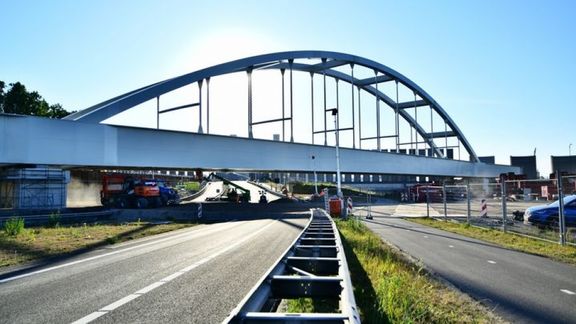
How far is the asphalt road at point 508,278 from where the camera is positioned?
5926 millimetres

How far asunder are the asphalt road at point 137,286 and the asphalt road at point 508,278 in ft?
12.4

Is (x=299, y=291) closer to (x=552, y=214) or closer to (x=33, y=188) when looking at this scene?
(x=552, y=214)

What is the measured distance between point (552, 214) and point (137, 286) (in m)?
16.1

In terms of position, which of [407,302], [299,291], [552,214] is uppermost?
[299,291]

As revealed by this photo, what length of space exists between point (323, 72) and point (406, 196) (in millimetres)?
22955

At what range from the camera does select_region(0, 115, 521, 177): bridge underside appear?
26766mm

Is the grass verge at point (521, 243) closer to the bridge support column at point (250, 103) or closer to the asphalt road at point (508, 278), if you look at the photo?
the asphalt road at point (508, 278)

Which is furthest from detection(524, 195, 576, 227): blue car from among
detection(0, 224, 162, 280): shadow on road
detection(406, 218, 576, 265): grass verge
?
detection(0, 224, 162, 280): shadow on road

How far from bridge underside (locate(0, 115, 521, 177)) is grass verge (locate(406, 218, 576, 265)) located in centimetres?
2284

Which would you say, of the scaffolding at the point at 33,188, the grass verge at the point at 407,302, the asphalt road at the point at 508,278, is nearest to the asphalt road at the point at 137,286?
the grass verge at the point at 407,302

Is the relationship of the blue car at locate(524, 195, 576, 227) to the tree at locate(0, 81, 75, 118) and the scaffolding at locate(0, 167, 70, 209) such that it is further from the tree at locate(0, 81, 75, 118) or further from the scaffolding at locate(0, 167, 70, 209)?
the tree at locate(0, 81, 75, 118)

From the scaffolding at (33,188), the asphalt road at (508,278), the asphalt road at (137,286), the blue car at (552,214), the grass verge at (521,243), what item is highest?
the scaffolding at (33,188)

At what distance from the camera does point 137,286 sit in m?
7.40

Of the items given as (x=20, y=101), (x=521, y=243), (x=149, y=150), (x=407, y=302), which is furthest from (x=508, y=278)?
(x=20, y=101)
